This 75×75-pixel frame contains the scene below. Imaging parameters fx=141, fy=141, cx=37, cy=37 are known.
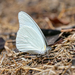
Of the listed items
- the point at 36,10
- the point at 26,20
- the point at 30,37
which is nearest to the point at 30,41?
the point at 30,37

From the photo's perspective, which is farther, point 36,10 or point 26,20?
point 36,10

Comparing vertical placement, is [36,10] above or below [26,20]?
above

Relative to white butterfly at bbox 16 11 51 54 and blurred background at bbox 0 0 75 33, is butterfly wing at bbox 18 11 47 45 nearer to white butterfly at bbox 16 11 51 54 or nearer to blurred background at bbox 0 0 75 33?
white butterfly at bbox 16 11 51 54

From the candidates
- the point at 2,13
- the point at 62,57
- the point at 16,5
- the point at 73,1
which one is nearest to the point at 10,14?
the point at 2,13

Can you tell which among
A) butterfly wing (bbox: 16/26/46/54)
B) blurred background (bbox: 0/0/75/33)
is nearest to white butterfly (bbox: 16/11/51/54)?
butterfly wing (bbox: 16/26/46/54)

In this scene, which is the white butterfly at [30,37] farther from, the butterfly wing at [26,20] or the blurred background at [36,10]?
the blurred background at [36,10]

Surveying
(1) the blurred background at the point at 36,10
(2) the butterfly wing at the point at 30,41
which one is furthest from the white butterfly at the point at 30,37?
(1) the blurred background at the point at 36,10

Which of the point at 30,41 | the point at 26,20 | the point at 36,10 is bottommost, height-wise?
the point at 30,41

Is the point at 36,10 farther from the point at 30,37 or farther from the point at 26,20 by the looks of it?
the point at 30,37
